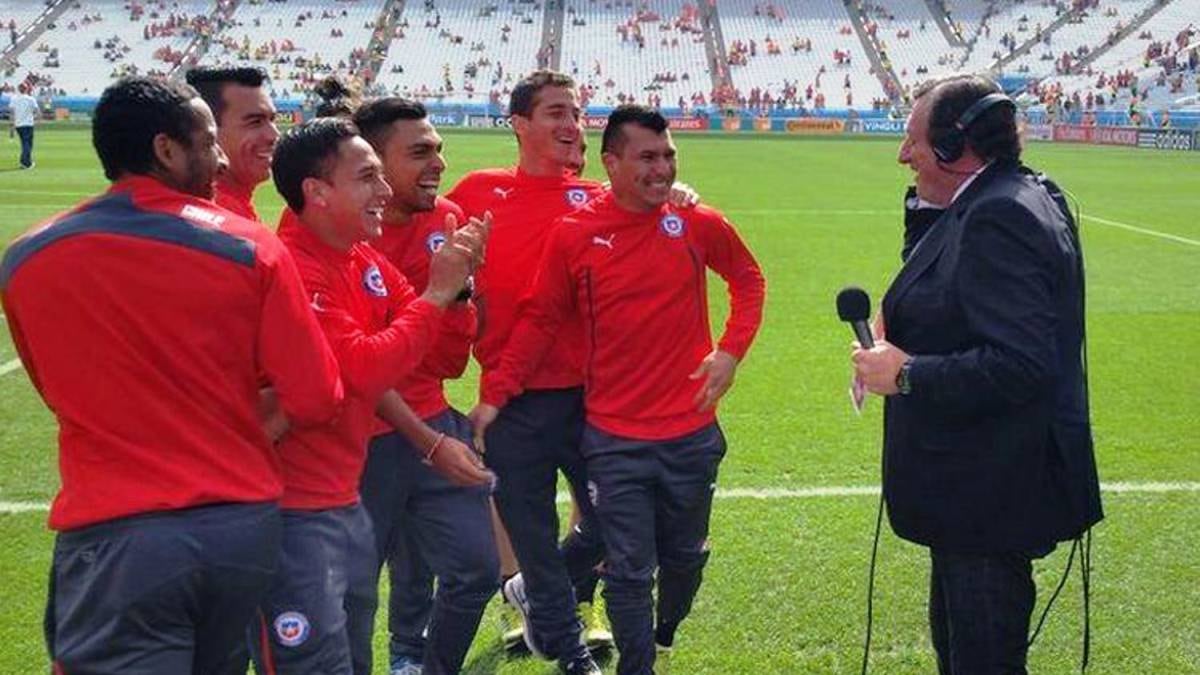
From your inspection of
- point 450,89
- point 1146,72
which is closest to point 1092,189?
point 1146,72

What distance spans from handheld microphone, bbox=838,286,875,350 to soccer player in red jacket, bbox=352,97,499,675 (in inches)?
50.4

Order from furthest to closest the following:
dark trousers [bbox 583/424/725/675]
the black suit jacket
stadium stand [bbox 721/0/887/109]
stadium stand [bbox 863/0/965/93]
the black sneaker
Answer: stadium stand [bbox 863/0/965/93]
stadium stand [bbox 721/0/887/109]
the black sneaker
dark trousers [bbox 583/424/725/675]
the black suit jacket

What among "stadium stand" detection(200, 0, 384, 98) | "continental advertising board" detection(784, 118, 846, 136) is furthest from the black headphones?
"stadium stand" detection(200, 0, 384, 98)

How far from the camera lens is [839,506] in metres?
6.26

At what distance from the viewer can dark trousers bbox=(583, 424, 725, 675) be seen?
13.4 feet

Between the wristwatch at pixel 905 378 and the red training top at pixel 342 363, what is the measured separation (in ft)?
4.25

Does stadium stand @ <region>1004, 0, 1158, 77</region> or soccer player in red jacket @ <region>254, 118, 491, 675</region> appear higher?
stadium stand @ <region>1004, 0, 1158, 77</region>

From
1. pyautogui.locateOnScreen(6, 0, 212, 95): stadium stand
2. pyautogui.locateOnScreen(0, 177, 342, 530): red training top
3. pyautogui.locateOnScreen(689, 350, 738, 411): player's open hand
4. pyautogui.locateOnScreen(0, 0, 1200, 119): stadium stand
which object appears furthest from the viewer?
pyautogui.locateOnScreen(6, 0, 212, 95): stadium stand

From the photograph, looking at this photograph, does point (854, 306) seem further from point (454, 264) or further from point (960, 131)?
point (454, 264)

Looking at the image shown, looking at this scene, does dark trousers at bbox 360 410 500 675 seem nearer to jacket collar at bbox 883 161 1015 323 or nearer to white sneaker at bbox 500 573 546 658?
white sneaker at bbox 500 573 546 658

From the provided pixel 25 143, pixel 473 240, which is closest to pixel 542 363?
pixel 473 240

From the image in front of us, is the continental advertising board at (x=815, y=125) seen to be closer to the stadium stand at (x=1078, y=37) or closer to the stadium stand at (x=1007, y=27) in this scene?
the stadium stand at (x=1007, y=27)

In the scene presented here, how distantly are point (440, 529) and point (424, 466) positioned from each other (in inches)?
9.0

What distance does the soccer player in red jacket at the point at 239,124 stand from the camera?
12.6ft
